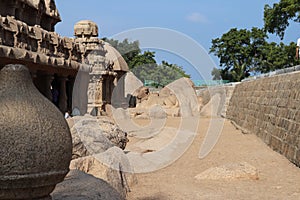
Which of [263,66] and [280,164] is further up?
[263,66]

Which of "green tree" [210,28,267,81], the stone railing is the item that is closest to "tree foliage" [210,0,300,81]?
"green tree" [210,28,267,81]

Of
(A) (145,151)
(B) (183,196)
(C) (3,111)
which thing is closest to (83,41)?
(A) (145,151)

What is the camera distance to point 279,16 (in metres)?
27.9

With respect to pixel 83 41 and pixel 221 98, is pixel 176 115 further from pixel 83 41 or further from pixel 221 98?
pixel 83 41

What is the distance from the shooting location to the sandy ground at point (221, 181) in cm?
647

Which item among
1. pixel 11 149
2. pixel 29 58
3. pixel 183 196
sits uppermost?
pixel 29 58

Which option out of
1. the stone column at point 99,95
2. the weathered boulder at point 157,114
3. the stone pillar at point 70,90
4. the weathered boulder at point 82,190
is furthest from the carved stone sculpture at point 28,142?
the weathered boulder at point 157,114

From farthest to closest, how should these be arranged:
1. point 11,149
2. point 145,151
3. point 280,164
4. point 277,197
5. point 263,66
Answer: point 263,66, point 145,151, point 280,164, point 277,197, point 11,149

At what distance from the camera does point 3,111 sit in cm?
282

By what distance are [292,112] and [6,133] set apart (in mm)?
7582

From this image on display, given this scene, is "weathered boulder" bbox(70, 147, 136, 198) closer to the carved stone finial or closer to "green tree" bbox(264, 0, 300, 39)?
the carved stone finial

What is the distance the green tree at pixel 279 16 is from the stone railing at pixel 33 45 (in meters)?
16.4

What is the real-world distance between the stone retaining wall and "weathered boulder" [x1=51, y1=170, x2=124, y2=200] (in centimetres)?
483

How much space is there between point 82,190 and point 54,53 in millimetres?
8698
